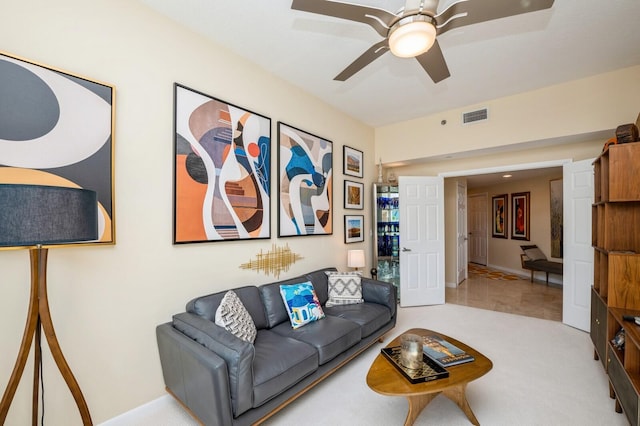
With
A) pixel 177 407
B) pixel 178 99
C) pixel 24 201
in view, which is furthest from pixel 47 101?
pixel 177 407

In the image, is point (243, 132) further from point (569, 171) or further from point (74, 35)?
point (569, 171)

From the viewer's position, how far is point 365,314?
9.42 feet

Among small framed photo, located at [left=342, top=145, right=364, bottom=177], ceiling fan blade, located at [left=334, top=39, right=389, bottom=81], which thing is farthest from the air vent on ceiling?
ceiling fan blade, located at [left=334, top=39, right=389, bottom=81]

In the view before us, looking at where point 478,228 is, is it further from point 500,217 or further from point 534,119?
point 534,119

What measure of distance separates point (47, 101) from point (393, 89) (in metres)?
3.22

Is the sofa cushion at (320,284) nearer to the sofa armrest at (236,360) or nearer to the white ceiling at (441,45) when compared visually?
the sofa armrest at (236,360)

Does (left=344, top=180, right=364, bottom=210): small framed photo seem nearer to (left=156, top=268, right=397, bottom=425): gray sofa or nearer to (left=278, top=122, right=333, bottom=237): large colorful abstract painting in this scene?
(left=278, top=122, right=333, bottom=237): large colorful abstract painting

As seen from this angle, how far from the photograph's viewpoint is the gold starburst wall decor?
2893 mm

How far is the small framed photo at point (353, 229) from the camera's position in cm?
425

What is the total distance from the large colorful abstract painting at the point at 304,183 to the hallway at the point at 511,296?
281cm

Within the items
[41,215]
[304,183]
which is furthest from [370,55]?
[41,215]

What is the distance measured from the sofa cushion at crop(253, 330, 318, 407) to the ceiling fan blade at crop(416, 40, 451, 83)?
7.47ft

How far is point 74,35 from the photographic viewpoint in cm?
180

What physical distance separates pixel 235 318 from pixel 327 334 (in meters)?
0.76
